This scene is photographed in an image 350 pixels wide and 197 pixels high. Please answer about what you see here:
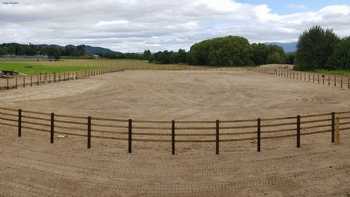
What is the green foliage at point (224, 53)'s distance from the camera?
175m

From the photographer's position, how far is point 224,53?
175750 mm

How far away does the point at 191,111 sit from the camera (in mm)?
33219

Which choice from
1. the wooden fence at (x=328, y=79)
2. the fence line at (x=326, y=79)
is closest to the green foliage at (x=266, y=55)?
the fence line at (x=326, y=79)

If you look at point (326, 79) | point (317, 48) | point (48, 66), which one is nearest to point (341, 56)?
point (317, 48)

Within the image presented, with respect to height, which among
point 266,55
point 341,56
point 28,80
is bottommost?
point 28,80

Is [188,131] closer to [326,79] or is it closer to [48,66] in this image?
[326,79]

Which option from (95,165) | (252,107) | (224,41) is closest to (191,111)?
(252,107)

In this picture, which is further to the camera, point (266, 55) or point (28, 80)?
point (266, 55)

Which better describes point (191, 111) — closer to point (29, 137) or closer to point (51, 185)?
point (29, 137)

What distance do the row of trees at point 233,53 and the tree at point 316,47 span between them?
5932 centimetres

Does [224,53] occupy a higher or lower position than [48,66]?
higher

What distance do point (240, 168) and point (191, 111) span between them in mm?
17694

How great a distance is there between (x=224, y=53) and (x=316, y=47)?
65188 mm

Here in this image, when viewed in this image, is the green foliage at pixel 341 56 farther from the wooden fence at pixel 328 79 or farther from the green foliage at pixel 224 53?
the green foliage at pixel 224 53
